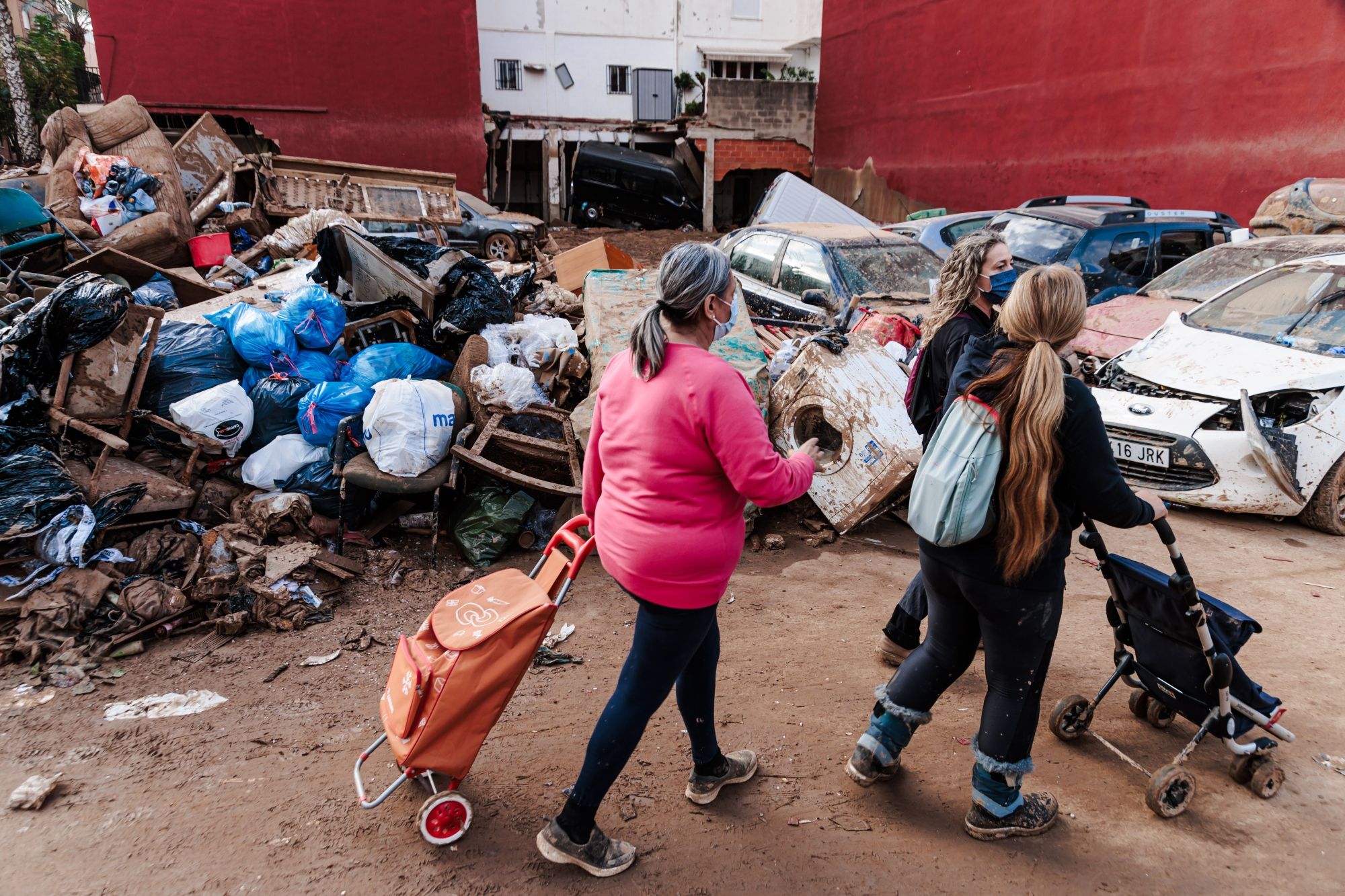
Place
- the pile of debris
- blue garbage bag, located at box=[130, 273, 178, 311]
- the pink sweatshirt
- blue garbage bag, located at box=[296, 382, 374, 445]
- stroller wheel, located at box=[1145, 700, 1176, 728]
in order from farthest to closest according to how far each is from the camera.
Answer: blue garbage bag, located at box=[130, 273, 178, 311]
blue garbage bag, located at box=[296, 382, 374, 445]
the pile of debris
stroller wheel, located at box=[1145, 700, 1176, 728]
the pink sweatshirt

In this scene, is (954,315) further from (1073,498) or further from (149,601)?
(149,601)

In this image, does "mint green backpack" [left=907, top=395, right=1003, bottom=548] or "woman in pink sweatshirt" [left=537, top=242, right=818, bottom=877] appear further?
"mint green backpack" [left=907, top=395, right=1003, bottom=548]

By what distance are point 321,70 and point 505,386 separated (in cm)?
1719

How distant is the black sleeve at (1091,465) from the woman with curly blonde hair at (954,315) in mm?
759

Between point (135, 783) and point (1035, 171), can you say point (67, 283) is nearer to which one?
point (135, 783)

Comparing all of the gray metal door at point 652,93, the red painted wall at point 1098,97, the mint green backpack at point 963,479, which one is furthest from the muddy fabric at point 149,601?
the gray metal door at point 652,93

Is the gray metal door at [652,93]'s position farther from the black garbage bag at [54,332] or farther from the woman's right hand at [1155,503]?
the woman's right hand at [1155,503]

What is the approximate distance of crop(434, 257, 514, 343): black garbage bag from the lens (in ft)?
18.6

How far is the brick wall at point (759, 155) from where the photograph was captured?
80.6 feet

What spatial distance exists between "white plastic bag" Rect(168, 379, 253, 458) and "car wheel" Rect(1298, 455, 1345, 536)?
653 cm

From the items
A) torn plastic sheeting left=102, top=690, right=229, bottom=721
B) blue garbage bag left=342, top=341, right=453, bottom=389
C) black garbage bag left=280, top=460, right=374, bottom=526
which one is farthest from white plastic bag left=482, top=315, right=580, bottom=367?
torn plastic sheeting left=102, top=690, right=229, bottom=721

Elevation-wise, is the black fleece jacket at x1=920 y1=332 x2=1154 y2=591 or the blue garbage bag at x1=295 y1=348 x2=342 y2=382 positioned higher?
the black fleece jacket at x1=920 y1=332 x2=1154 y2=591

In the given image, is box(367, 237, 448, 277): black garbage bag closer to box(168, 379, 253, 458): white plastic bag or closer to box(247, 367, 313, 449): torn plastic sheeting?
box(247, 367, 313, 449): torn plastic sheeting

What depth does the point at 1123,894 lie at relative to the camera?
2.28 m
